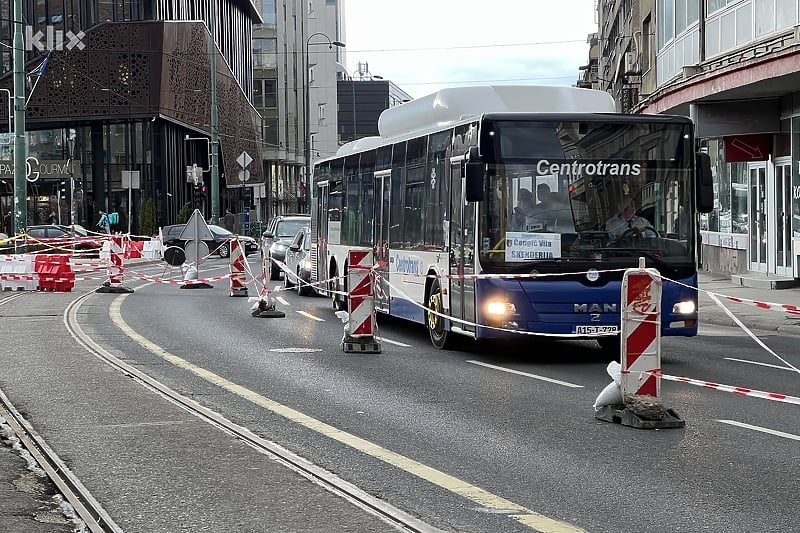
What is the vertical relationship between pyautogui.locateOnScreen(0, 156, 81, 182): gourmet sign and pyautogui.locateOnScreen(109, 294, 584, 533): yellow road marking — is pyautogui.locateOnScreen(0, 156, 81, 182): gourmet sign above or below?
above

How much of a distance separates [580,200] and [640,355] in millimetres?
4707

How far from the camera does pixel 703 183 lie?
14891mm

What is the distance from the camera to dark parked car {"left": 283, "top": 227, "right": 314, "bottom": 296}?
27.8m

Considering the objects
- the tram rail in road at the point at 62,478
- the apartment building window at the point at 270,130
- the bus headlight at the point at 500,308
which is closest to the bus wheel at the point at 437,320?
the bus headlight at the point at 500,308

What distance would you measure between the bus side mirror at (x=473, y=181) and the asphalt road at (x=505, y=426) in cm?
180

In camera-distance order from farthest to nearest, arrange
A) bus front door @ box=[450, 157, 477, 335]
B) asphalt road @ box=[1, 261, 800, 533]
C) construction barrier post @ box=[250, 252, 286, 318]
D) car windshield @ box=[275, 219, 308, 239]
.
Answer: car windshield @ box=[275, 219, 308, 239] → construction barrier post @ box=[250, 252, 286, 318] → bus front door @ box=[450, 157, 477, 335] → asphalt road @ box=[1, 261, 800, 533]

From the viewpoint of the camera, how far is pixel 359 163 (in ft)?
67.2

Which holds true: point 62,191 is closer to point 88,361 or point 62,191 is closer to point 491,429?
point 88,361

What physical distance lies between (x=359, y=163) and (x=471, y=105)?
169 inches

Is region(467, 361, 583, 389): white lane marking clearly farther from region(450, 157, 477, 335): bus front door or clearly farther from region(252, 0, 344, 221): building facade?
region(252, 0, 344, 221): building facade

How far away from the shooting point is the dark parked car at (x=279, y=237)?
33938 millimetres

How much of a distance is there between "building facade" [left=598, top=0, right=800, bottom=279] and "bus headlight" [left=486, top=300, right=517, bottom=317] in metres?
9.78

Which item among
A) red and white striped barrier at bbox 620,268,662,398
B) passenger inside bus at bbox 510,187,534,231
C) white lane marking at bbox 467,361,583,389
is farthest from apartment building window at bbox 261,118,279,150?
red and white striped barrier at bbox 620,268,662,398

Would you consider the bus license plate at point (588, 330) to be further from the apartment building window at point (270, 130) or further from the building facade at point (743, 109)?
the apartment building window at point (270, 130)
